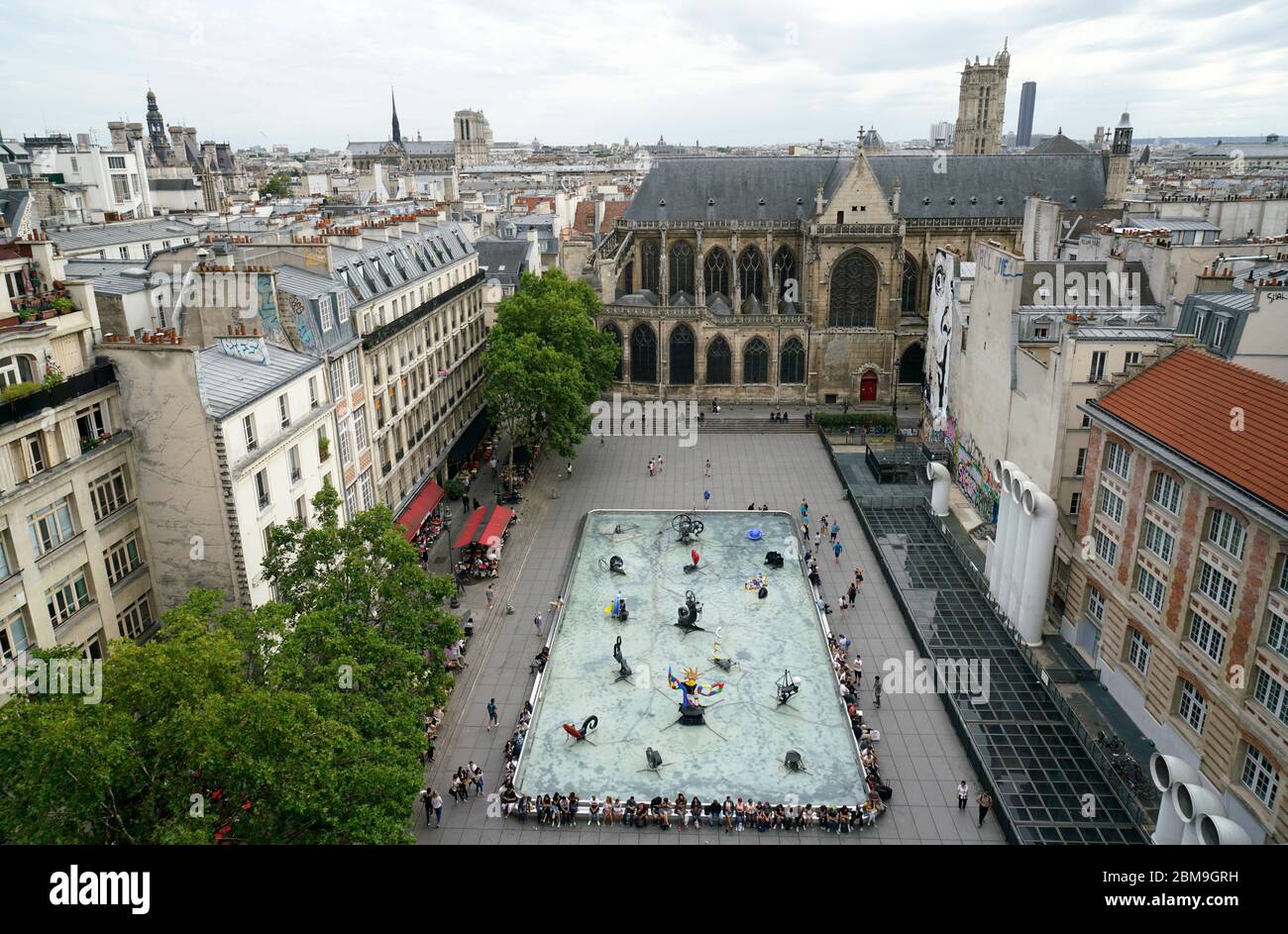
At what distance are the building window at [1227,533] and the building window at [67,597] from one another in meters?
34.7

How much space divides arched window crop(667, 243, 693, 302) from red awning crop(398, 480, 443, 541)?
38.1m

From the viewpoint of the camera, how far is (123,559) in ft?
92.4

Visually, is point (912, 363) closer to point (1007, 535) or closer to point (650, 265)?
point (650, 265)

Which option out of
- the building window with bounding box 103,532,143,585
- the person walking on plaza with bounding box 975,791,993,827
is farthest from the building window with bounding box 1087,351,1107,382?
the building window with bounding box 103,532,143,585

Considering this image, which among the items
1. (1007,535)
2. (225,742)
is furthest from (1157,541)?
(225,742)

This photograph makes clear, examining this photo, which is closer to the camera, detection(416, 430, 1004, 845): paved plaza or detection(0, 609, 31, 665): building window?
detection(0, 609, 31, 665): building window

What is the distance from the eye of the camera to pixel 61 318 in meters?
26.4

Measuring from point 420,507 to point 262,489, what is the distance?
59.8 feet

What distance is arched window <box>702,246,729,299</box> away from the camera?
8281cm

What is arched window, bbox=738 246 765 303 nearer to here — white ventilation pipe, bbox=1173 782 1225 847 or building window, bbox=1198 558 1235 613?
building window, bbox=1198 558 1235 613

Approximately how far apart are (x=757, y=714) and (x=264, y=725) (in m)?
21.3

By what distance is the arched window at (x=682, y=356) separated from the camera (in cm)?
7581

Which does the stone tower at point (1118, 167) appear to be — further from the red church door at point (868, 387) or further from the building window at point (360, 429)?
the building window at point (360, 429)
